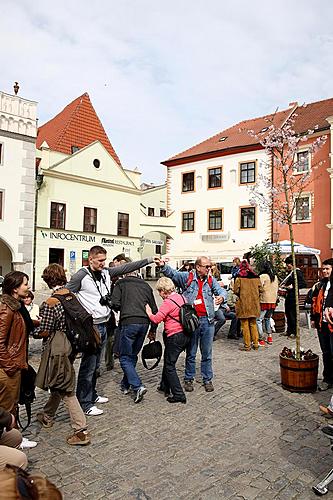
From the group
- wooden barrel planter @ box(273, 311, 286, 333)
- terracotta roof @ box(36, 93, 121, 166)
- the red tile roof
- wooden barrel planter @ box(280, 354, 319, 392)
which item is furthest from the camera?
terracotta roof @ box(36, 93, 121, 166)

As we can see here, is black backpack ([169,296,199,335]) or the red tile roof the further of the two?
the red tile roof

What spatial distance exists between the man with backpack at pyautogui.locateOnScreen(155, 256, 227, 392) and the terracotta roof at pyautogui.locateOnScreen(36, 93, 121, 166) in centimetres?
2574

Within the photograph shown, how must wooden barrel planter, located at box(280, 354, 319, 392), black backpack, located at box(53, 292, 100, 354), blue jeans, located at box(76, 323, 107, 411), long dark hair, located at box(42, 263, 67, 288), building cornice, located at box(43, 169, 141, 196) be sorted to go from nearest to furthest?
1. black backpack, located at box(53, 292, 100, 354)
2. long dark hair, located at box(42, 263, 67, 288)
3. blue jeans, located at box(76, 323, 107, 411)
4. wooden barrel planter, located at box(280, 354, 319, 392)
5. building cornice, located at box(43, 169, 141, 196)

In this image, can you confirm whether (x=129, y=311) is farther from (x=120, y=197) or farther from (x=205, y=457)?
(x=120, y=197)

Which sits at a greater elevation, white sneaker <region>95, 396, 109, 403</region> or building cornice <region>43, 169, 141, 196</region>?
building cornice <region>43, 169, 141, 196</region>

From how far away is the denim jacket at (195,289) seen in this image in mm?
6137

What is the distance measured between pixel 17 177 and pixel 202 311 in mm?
20834

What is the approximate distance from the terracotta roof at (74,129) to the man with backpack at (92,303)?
2623cm

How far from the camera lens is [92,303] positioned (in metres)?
5.24

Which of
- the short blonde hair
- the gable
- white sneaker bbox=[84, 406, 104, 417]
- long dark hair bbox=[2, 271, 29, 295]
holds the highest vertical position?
the gable

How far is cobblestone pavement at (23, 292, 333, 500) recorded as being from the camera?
348 cm

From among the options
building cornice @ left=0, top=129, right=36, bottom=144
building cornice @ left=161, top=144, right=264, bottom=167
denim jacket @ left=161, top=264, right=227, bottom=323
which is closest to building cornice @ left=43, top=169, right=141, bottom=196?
building cornice @ left=0, top=129, right=36, bottom=144

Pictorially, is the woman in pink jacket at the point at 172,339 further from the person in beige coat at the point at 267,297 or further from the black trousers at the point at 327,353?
the person in beige coat at the point at 267,297

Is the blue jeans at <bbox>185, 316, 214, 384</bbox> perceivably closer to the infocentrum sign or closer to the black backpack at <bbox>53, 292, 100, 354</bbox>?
the black backpack at <bbox>53, 292, 100, 354</bbox>
